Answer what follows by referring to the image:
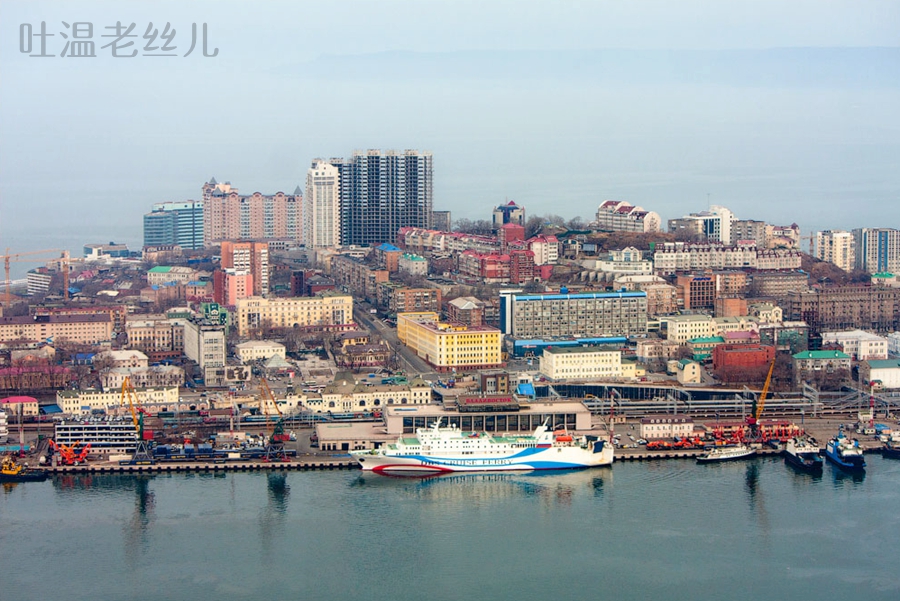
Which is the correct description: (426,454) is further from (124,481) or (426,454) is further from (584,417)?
(124,481)

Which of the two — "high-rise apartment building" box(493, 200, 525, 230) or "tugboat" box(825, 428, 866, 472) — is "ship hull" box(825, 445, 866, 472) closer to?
"tugboat" box(825, 428, 866, 472)

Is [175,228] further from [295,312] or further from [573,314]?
[573,314]

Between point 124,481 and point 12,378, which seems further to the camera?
point 12,378

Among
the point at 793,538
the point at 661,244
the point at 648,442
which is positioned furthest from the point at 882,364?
the point at 661,244

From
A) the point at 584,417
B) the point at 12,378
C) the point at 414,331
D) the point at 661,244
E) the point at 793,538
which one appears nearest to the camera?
the point at 793,538

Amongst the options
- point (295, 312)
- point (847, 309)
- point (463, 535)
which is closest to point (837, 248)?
point (847, 309)

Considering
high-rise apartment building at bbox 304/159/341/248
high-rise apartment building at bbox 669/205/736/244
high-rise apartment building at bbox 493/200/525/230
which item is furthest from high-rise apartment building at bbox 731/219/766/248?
high-rise apartment building at bbox 304/159/341/248
